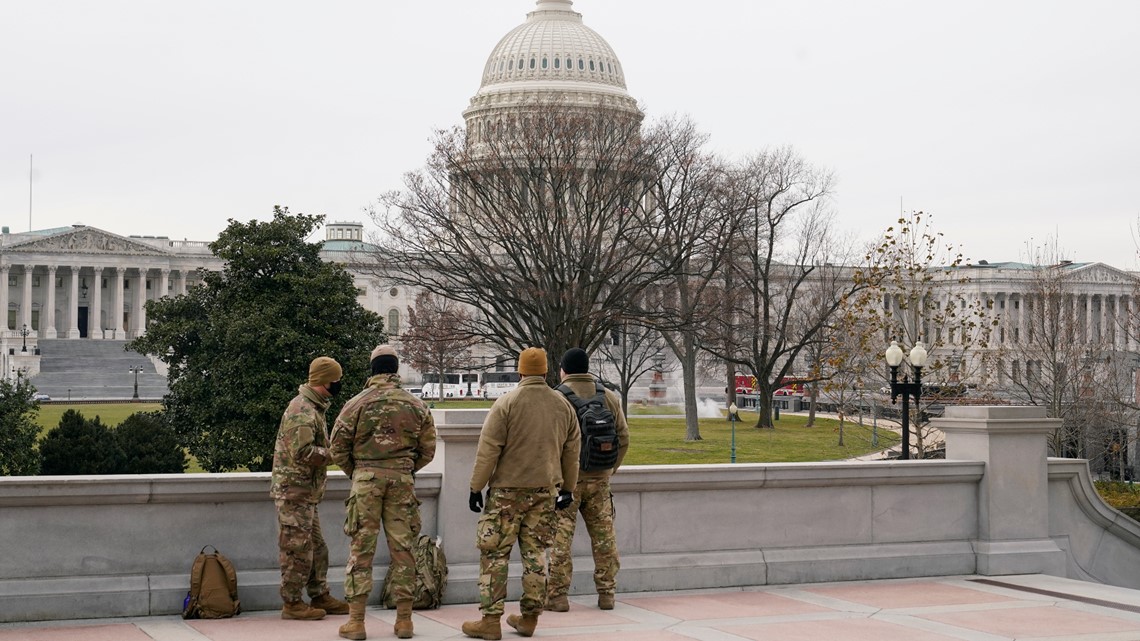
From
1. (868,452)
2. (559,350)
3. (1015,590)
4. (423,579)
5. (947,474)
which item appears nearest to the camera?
(423,579)

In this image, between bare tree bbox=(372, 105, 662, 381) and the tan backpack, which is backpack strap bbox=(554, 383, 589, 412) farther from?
bare tree bbox=(372, 105, 662, 381)

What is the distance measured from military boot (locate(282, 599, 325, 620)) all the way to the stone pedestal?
22.0ft

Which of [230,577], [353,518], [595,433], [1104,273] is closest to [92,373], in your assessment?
[1104,273]

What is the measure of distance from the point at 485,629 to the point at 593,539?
150 centimetres

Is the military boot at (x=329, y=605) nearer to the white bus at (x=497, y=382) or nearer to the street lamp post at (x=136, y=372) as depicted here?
the street lamp post at (x=136, y=372)

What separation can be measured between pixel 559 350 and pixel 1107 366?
67.5ft

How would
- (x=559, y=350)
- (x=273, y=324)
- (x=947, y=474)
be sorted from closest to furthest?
(x=947, y=474) → (x=273, y=324) → (x=559, y=350)

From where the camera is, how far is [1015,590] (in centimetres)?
1284

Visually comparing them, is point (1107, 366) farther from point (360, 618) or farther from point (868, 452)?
point (360, 618)

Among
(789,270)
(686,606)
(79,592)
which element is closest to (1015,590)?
(686,606)

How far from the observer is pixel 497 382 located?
378 ft

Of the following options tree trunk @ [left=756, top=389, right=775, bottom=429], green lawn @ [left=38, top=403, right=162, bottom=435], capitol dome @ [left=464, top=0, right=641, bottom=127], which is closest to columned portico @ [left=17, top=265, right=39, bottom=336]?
capitol dome @ [left=464, top=0, right=641, bottom=127]

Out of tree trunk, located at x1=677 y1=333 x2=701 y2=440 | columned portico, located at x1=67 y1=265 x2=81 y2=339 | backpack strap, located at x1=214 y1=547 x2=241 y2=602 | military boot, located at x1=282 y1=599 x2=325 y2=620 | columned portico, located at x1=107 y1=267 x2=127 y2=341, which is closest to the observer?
military boot, located at x1=282 y1=599 x2=325 y2=620

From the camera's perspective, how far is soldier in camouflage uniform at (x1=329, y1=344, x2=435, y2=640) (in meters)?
9.98
